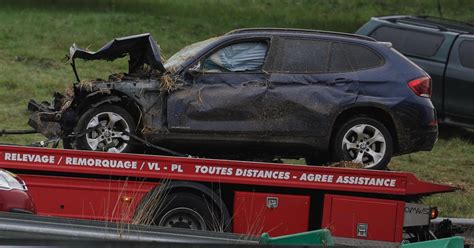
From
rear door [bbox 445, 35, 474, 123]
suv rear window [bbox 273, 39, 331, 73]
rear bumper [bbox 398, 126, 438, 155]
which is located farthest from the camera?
rear door [bbox 445, 35, 474, 123]

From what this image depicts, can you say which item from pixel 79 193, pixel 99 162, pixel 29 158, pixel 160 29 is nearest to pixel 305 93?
pixel 99 162

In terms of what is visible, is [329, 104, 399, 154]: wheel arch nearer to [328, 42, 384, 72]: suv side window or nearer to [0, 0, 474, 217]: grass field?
[328, 42, 384, 72]: suv side window

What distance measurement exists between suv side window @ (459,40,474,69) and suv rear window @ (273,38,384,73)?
5.81 metres

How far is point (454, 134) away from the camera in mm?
15938

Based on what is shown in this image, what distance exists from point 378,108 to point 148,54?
8.23ft

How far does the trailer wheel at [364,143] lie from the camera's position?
31.0ft

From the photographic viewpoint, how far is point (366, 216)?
8.66 metres

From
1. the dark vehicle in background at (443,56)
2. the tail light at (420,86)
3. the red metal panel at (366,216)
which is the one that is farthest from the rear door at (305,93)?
the dark vehicle in background at (443,56)

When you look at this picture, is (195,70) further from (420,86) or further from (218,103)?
(420,86)

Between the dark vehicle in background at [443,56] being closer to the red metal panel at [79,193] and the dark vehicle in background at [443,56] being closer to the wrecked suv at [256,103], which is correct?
the wrecked suv at [256,103]

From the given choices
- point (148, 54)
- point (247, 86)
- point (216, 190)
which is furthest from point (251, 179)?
point (148, 54)

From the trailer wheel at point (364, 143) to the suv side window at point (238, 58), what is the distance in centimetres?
115

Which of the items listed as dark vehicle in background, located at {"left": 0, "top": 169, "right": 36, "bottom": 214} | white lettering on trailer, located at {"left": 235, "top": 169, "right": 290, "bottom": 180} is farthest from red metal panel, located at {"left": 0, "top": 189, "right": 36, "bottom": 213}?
white lettering on trailer, located at {"left": 235, "top": 169, "right": 290, "bottom": 180}

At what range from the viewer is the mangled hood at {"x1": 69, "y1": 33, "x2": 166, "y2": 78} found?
9445 millimetres
